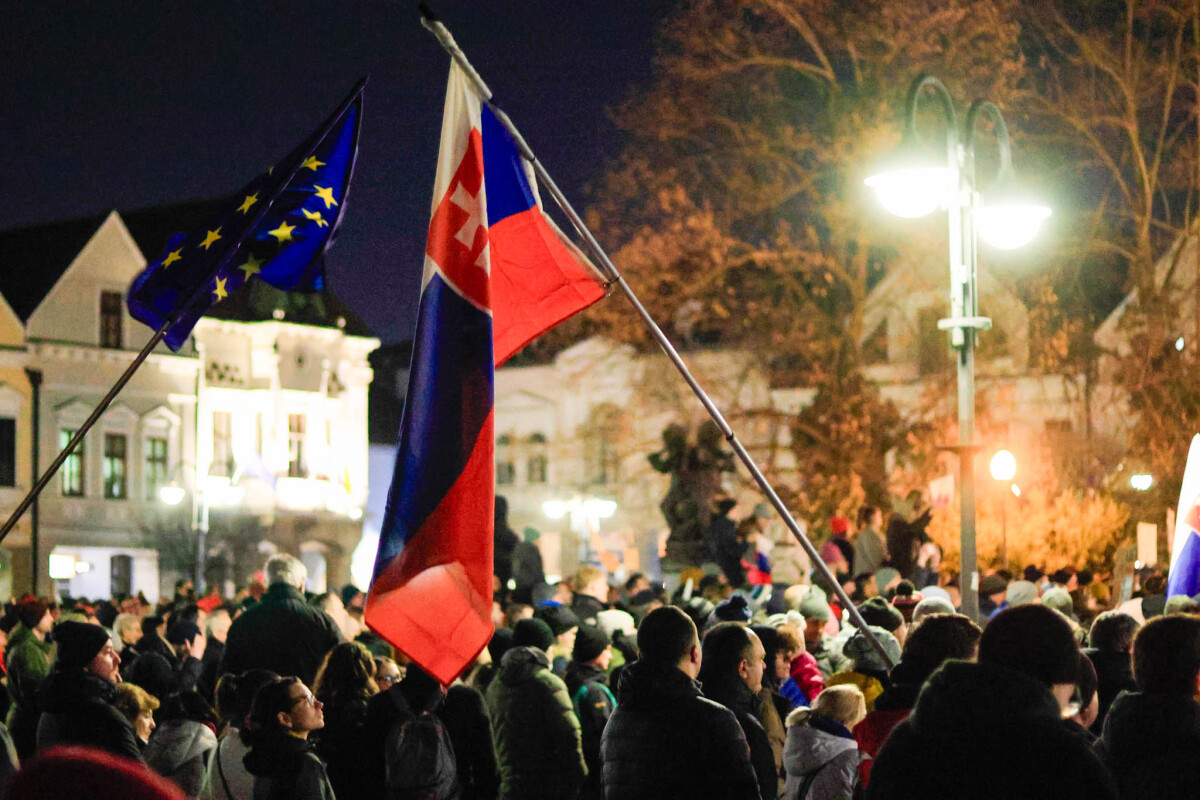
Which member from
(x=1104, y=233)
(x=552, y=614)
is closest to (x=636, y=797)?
(x=552, y=614)

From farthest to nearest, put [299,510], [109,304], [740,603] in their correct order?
1. [299,510]
2. [109,304]
3. [740,603]

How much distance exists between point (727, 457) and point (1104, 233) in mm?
7759

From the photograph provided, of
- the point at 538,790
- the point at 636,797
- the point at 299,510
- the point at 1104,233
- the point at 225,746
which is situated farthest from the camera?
the point at 299,510

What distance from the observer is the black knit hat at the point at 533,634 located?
896cm

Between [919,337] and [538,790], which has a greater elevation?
[919,337]

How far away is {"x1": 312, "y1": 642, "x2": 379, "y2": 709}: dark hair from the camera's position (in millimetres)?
7449

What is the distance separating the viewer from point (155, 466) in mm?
50281

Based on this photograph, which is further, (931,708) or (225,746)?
(225,746)

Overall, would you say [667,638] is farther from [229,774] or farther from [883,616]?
[883,616]

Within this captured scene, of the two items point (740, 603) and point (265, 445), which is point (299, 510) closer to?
point (265, 445)

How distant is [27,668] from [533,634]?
4018 millimetres

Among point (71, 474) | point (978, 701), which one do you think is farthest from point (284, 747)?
point (71, 474)

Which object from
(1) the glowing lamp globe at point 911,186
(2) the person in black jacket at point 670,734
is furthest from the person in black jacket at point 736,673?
(1) the glowing lamp globe at point 911,186

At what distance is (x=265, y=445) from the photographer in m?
52.2
